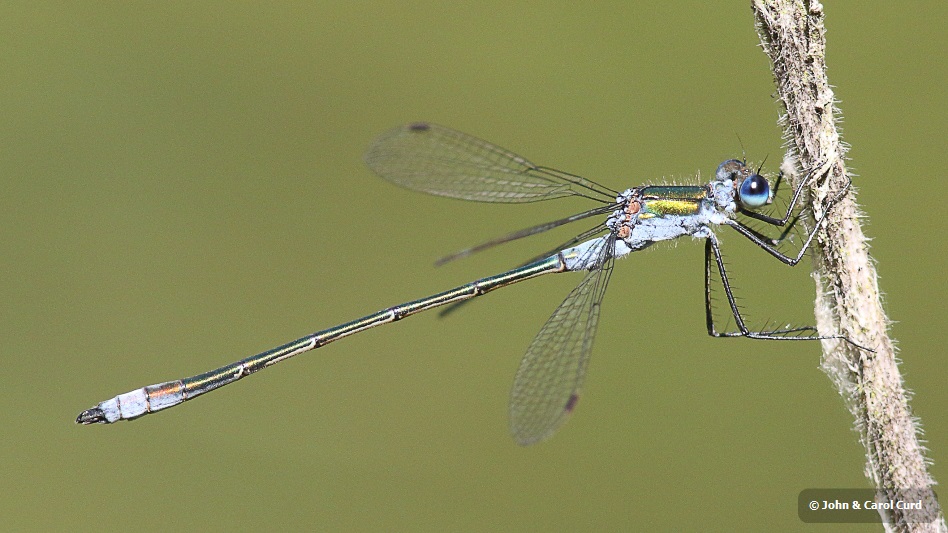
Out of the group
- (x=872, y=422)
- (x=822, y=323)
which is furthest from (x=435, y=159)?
(x=872, y=422)

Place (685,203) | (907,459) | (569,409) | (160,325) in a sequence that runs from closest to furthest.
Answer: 1. (907,459)
2. (569,409)
3. (685,203)
4. (160,325)

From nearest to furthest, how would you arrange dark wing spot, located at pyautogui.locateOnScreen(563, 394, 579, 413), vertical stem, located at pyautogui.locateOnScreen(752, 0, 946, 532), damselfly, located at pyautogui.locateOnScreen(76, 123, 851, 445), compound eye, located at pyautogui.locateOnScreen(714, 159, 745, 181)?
1. vertical stem, located at pyautogui.locateOnScreen(752, 0, 946, 532)
2. dark wing spot, located at pyautogui.locateOnScreen(563, 394, 579, 413)
3. damselfly, located at pyautogui.locateOnScreen(76, 123, 851, 445)
4. compound eye, located at pyautogui.locateOnScreen(714, 159, 745, 181)

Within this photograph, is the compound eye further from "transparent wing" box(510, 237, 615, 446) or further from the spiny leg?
"transparent wing" box(510, 237, 615, 446)

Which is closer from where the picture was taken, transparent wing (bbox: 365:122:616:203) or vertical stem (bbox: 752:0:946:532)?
vertical stem (bbox: 752:0:946:532)

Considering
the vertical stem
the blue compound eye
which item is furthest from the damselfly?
the vertical stem

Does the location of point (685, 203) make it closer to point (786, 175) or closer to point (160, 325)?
point (786, 175)

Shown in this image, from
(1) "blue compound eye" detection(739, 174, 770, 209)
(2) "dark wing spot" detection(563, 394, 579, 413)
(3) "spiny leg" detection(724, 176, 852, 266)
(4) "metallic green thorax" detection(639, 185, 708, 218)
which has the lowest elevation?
(2) "dark wing spot" detection(563, 394, 579, 413)

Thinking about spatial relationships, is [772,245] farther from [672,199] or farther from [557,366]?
[557,366]

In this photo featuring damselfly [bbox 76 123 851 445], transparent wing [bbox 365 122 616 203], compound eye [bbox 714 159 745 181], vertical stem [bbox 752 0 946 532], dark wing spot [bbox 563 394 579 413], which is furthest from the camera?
transparent wing [bbox 365 122 616 203]

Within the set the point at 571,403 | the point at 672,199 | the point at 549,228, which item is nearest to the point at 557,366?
the point at 571,403
